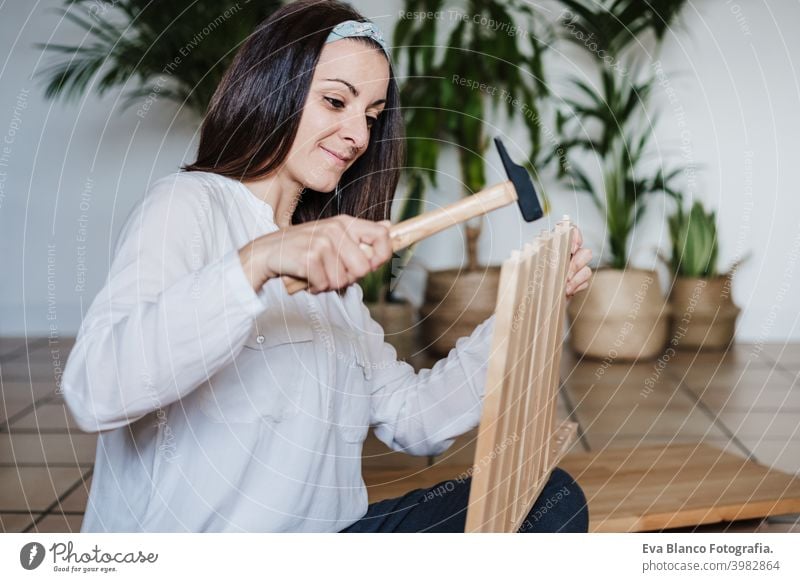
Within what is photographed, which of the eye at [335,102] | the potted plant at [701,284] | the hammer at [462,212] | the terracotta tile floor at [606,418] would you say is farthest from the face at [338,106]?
the potted plant at [701,284]

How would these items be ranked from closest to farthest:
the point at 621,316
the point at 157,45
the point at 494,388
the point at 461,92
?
the point at 494,388
the point at 157,45
the point at 461,92
the point at 621,316

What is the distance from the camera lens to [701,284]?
2.87 meters

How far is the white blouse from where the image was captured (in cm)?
73

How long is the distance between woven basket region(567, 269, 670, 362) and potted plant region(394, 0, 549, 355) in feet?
1.10

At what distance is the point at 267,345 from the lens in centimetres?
96

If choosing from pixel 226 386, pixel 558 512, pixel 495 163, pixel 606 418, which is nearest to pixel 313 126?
pixel 226 386

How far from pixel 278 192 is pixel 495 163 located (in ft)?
6.30

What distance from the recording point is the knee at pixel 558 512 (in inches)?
38.8

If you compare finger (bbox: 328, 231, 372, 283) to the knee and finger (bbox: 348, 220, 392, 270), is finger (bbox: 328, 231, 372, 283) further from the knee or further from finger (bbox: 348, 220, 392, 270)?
the knee

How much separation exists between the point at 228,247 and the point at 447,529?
0.39 m

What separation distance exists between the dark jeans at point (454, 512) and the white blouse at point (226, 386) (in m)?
0.04

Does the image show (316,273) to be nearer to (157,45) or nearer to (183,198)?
(183,198)
